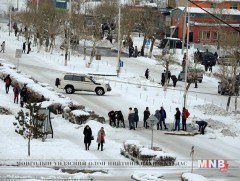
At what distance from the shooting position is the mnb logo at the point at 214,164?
97.2 ft

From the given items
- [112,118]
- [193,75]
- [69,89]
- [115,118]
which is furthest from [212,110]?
[193,75]

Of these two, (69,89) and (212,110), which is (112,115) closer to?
(212,110)

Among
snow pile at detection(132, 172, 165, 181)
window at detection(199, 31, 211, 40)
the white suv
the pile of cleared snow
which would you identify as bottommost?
the pile of cleared snow

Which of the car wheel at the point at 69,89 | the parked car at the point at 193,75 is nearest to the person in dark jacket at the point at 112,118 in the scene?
the car wheel at the point at 69,89

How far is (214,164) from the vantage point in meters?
30.2

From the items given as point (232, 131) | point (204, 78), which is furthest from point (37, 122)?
point (204, 78)

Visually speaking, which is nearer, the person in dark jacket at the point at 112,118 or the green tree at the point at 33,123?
the green tree at the point at 33,123

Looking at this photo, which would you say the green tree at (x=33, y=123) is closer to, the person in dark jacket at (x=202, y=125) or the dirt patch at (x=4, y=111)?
the dirt patch at (x=4, y=111)

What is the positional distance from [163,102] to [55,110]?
30.8ft

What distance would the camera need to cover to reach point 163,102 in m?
48.3

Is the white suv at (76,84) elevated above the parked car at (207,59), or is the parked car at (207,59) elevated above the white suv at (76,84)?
the parked car at (207,59)

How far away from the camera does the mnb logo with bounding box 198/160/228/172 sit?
97.2 feet

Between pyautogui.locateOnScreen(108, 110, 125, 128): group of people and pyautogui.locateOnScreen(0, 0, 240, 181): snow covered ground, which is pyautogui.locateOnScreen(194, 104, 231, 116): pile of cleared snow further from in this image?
pyautogui.locateOnScreen(108, 110, 125, 128): group of people

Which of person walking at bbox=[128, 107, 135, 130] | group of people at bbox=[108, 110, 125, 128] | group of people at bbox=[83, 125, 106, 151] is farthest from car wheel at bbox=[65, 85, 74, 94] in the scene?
group of people at bbox=[83, 125, 106, 151]
